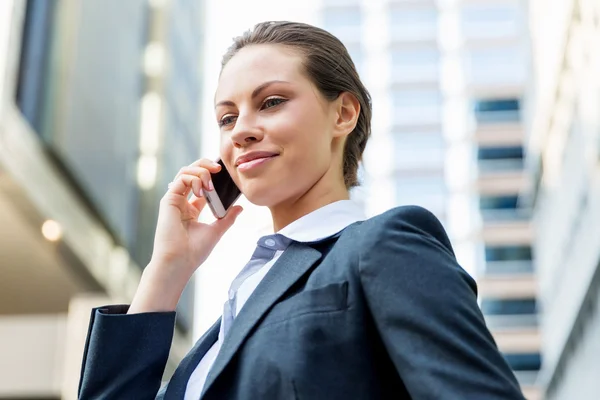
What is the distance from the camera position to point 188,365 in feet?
5.89

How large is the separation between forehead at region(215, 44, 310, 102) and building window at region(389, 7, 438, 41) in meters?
58.1

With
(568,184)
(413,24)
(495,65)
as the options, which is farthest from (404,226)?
(413,24)

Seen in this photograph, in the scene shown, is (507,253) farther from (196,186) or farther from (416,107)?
(196,186)

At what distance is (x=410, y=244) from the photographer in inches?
60.1

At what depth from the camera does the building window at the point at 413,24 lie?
193ft

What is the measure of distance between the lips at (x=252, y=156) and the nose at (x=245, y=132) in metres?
0.03

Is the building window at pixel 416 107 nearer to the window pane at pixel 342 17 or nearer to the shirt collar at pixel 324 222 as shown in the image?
the window pane at pixel 342 17

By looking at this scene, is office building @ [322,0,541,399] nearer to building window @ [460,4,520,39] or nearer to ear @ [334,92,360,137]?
building window @ [460,4,520,39]

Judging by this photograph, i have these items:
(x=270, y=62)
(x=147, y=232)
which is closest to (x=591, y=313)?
(x=147, y=232)

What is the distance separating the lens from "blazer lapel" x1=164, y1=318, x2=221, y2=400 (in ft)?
5.72

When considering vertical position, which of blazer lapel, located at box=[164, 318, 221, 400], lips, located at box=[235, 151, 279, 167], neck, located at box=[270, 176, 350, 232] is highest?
lips, located at box=[235, 151, 279, 167]

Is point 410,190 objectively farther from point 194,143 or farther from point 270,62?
point 270,62

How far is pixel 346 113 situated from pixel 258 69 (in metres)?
0.22

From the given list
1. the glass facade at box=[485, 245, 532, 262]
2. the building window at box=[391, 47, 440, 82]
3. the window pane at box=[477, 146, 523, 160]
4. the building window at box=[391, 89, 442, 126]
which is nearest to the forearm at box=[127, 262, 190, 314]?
the glass facade at box=[485, 245, 532, 262]
